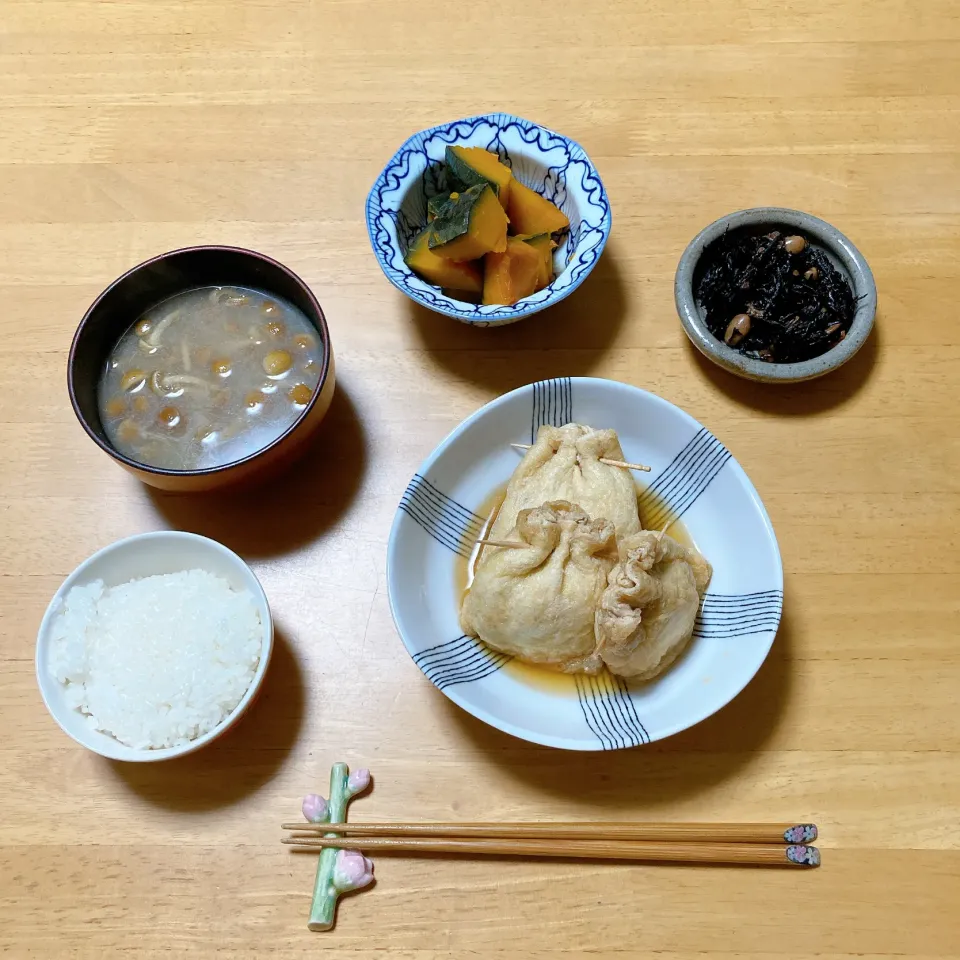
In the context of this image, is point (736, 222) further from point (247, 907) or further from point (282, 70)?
point (247, 907)

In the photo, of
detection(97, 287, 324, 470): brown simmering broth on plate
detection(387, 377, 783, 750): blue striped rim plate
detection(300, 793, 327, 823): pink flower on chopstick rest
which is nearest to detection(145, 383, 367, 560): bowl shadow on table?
detection(97, 287, 324, 470): brown simmering broth on plate

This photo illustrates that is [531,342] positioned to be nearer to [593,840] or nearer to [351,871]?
[593,840]

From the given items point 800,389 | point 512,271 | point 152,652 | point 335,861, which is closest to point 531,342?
point 512,271

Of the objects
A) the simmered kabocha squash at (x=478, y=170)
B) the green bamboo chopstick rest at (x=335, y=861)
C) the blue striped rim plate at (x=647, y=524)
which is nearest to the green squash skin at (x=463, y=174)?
the simmered kabocha squash at (x=478, y=170)

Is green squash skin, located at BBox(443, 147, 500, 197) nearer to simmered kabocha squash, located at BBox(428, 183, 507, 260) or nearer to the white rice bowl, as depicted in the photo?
simmered kabocha squash, located at BBox(428, 183, 507, 260)

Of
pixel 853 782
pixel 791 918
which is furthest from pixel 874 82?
pixel 791 918
